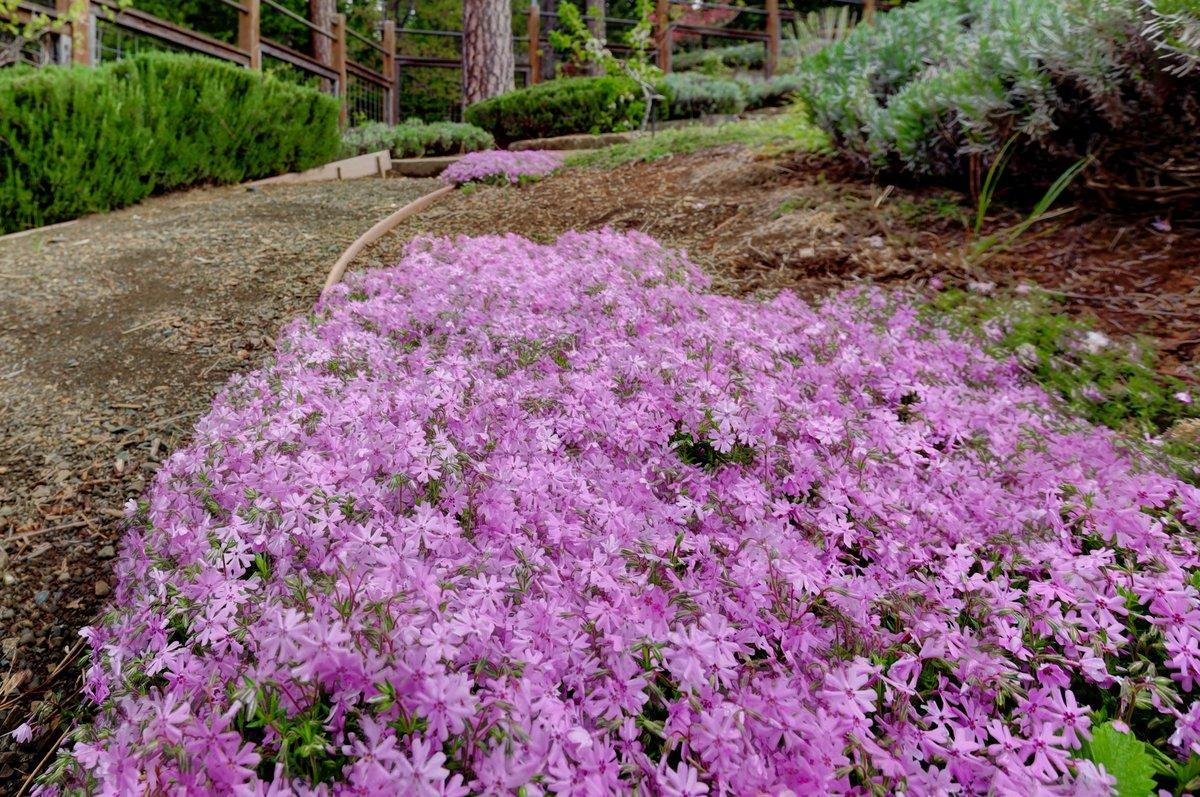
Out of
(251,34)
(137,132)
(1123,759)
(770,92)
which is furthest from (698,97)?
(1123,759)

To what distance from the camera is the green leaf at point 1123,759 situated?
113 cm

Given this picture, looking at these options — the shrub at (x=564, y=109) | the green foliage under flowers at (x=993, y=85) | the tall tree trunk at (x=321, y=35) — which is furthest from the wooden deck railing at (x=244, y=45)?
the green foliage under flowers at (x=993, y=85)

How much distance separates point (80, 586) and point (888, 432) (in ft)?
8.38

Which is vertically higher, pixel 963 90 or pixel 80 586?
pixel 963 90

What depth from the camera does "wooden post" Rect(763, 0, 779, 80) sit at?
1852 centimetres

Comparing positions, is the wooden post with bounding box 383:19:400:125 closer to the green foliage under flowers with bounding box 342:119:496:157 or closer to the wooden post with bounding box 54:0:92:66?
the green foliage under flowers with bounding box 342:119:496:157

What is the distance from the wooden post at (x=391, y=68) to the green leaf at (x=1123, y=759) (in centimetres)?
1914

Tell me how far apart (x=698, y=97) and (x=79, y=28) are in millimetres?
9604

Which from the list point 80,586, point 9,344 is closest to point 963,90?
point 80,586

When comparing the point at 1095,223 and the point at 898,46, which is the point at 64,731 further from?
the point at 898,46

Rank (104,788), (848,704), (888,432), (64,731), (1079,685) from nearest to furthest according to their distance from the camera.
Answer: (104,788) < (848,704) < (1079,685) < (64,731) < (888,432)

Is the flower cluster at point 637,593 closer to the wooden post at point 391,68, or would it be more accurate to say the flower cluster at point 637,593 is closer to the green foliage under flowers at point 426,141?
the green foliage under flowers at point 426,141

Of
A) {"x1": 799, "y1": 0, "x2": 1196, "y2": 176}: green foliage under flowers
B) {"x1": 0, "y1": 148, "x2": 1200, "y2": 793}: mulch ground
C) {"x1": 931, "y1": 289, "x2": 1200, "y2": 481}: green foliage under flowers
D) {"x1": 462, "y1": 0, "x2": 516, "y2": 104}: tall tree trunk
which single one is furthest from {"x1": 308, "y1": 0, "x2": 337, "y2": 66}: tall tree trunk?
{"x1": 931, "y1": 289, "x2": 1200, "y2": 481}: green foliage under flowers

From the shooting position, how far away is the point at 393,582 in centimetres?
131
